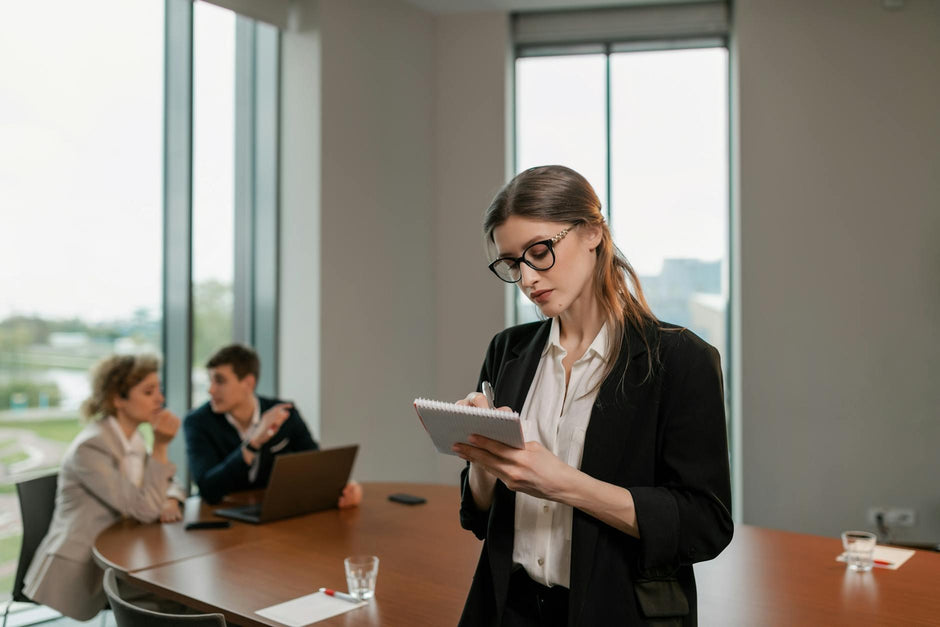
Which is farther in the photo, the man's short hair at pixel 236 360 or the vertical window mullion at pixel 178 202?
the vertical window mullion at pixel 178 202

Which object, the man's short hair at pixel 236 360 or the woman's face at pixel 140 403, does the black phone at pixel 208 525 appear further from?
the man's short hair at pixel 236 360

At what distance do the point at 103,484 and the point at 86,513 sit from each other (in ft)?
0.37

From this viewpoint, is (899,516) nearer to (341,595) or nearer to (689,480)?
(341,595)

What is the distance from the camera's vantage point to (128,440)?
3.17 metres

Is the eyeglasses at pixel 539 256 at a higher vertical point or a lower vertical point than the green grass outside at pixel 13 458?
higher

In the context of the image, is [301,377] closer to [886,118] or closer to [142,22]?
[142,22]

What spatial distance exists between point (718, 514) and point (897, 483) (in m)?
4.19

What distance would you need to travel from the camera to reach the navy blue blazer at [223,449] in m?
3.24

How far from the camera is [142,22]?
4.29 m

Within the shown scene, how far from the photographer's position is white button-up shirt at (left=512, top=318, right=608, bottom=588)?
146 centimetres

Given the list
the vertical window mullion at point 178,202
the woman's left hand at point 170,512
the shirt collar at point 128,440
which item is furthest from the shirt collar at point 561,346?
the vertical window mullion at point 178,202

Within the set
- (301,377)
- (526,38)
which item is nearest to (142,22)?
(301,377)

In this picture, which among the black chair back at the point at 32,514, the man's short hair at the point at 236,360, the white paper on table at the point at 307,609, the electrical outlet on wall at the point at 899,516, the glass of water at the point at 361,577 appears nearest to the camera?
the white paper on table at the point at 307,609

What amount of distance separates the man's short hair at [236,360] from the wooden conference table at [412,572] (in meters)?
0.75
